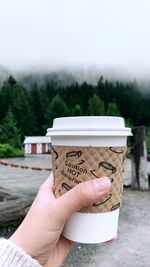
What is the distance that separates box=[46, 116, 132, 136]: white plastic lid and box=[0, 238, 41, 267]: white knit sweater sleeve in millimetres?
317

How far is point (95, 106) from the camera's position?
2944 cm

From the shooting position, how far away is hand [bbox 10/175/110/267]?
0.89m

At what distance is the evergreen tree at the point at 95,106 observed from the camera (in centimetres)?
2880

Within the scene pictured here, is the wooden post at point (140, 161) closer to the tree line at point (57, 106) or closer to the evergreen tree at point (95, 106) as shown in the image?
the tree line at point (57, 106)

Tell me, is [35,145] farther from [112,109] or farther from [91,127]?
[91,127]

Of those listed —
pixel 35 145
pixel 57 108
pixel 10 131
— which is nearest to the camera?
pixel 35 145

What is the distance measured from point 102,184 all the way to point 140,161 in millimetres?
5724

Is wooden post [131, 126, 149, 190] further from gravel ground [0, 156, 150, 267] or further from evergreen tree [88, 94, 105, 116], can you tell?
evergreen tree [88, 94, 105, 116]

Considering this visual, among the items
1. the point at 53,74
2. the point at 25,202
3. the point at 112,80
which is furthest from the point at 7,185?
the point at 53,74

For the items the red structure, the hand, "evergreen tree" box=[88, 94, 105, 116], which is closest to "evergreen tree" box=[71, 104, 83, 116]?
"evergreen tree" box=[88, 94, 105, 116]

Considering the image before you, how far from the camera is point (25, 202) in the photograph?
3871mm

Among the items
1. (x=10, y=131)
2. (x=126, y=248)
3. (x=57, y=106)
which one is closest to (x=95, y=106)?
(x=57, y=106)

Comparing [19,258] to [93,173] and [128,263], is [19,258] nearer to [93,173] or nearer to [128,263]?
[93,173]

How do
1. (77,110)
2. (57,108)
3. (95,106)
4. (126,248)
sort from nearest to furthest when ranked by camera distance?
(126,248), (77,110), (57,108), (95,106)
